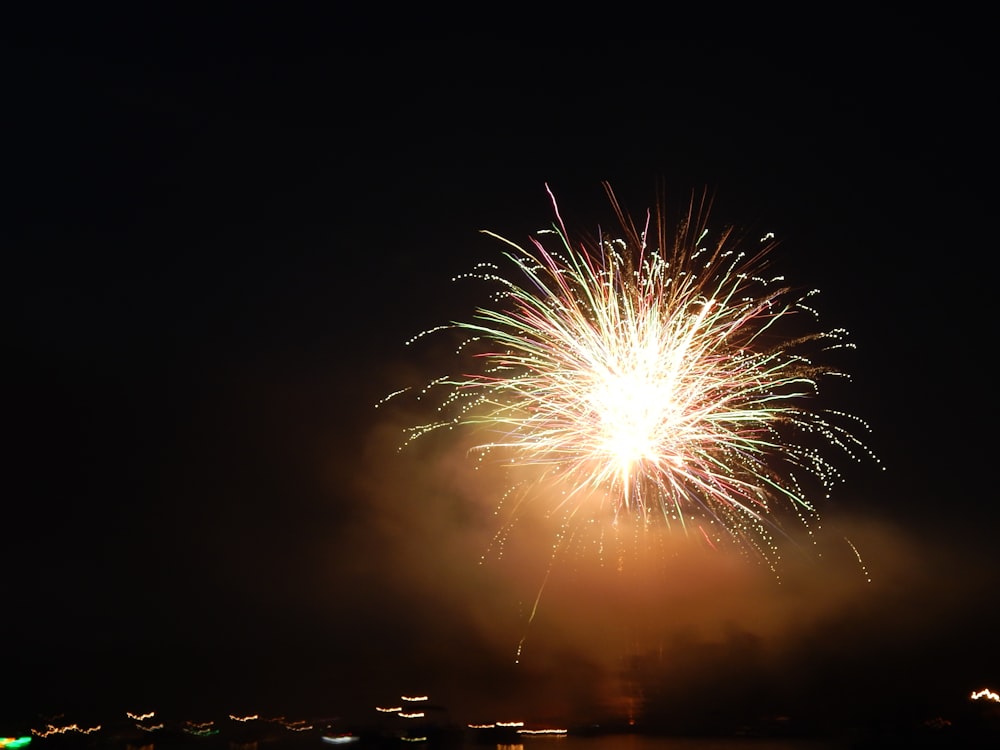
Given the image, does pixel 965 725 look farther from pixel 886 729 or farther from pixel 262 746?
pixel 262 746

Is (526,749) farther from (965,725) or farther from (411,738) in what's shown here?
(965,725)

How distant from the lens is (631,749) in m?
177

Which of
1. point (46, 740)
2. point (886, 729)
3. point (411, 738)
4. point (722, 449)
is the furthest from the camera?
point (411, 738)

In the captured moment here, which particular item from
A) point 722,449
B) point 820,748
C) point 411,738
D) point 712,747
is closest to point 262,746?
point 411,738

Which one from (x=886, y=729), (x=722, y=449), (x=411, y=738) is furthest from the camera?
(x=411, y=738)

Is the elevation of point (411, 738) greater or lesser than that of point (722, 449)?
greater

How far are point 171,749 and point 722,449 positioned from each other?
173237 millimetres

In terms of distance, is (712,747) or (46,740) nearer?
(46,740)

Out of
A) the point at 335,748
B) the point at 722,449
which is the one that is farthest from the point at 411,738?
the point at 722,449

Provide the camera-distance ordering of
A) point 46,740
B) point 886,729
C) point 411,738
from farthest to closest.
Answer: point 411,738, point 886,729, point 46,740

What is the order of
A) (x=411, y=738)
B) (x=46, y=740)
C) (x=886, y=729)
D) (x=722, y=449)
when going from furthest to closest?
(x=411, y=738), (x=886, y=729), (x=46, y=740), (x=722, y=449)

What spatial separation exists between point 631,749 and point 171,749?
8210 centimetres

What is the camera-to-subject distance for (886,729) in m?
168

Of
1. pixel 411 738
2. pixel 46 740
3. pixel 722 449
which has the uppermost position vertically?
pixel 411 738
